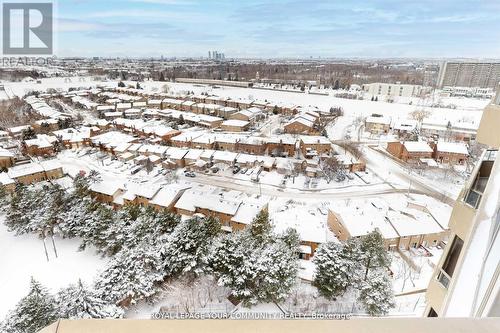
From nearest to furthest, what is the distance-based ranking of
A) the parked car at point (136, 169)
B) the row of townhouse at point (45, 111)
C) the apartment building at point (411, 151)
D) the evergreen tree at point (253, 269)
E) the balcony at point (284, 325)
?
the balcony at point (284, 325) < the evergreen tree at point (253, 269) < the parked car at point (136, 169) < the apartment building at point (411, 151) < the row of townhouse at point (45, 111)

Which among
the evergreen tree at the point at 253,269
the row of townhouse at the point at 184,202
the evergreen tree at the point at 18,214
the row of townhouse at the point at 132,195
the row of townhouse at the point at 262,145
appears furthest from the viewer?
the row of townhouse at the point at 262,145

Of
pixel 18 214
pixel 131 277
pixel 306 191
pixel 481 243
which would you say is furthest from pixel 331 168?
pixel 481 243

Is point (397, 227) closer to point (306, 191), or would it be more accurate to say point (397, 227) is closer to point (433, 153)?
point (306, 191)

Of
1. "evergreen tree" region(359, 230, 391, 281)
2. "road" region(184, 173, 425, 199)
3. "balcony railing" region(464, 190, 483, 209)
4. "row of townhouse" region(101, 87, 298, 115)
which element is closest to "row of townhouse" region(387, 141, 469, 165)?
"road" region(184, 173, 425, 199)

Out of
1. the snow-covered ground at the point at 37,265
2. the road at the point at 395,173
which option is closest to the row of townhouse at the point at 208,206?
the snow-covered ground at the point at 37,265

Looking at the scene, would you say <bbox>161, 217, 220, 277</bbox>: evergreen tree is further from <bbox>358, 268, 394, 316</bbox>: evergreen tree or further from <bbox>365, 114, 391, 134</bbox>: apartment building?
<bbox>365, 114, 391, 134</bbox>: apartment building

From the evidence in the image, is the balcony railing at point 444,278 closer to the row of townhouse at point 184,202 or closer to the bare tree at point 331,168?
the row of townhouse at point 184,202
